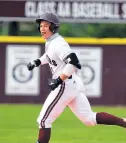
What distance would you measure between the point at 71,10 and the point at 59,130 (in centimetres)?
741

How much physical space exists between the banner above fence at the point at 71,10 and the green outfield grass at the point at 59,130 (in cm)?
376

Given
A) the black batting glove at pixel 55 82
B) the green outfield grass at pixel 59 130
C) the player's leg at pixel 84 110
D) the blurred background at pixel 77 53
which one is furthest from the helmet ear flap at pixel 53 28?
the blurred background at pixel 77 53

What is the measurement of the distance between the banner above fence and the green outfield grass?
3.76m

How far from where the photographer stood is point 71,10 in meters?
19.3

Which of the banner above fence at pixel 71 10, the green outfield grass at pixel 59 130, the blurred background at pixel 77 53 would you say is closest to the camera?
the green outfield grass at pixel 59 130

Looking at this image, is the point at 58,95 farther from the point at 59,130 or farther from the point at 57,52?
the point at 59,130

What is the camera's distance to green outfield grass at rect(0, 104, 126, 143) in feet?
35.9

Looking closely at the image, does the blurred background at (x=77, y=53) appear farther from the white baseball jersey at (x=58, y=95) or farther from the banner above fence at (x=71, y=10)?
the white baseball jersey at (x=58, y=95)

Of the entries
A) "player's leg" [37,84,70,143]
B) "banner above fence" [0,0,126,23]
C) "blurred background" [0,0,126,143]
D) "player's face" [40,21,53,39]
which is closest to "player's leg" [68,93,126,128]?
"player's leg" [37,84,70,143]

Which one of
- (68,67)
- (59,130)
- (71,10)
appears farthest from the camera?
(71,10)

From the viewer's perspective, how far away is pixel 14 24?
65.8ft

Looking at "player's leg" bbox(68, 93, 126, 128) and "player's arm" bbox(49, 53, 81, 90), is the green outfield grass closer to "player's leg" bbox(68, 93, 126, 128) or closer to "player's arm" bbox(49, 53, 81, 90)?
"player's leg" bbox(68, 93, 126, 128)

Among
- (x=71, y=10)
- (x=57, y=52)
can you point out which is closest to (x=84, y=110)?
(x=57, y=52)

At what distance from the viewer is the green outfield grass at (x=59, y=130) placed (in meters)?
10.9
